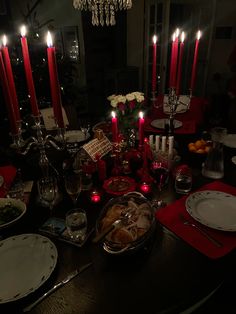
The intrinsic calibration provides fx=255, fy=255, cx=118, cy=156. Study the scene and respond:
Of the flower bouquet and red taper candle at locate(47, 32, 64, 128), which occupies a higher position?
red taper candle at locate(47, 32, 64, 128)

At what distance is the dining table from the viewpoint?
0.71 m

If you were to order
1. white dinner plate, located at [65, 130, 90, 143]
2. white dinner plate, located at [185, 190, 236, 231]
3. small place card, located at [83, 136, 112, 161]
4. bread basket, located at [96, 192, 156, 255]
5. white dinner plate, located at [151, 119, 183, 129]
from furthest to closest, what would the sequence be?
white dinner plate, located at [151, 119, 183, 129] → white dinner plate, located at [65, 130, 90, 143] → small place card, located at [83, 136, 112, 161] → white dinner plate, located at [185, 190, 236, 231] → bread basket, located at [96, 192, 156, 255]

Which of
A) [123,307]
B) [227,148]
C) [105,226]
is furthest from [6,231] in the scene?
[227,148]

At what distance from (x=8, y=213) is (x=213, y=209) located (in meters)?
0.84

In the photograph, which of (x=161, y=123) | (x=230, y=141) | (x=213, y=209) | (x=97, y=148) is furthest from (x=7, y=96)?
(x=230, y=141)

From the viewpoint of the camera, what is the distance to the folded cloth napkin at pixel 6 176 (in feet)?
4.08

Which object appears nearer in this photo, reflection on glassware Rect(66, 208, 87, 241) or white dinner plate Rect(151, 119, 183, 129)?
reflection on glassware Rect(66, 208, 87, 241)

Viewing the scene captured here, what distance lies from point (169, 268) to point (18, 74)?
2.72 metres

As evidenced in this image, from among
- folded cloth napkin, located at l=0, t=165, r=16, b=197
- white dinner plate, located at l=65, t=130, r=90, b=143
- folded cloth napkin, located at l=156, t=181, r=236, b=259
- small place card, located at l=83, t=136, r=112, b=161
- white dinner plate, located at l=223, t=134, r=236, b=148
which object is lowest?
folded cloth napkin, located at l=156, t=181, r=236, b=259

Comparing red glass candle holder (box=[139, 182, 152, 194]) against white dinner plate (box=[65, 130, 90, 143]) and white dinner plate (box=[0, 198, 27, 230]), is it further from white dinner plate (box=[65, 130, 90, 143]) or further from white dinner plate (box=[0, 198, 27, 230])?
white dinner plate (box=[65, 130, 90, 143])

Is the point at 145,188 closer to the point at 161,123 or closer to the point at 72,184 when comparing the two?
the point at 72,184

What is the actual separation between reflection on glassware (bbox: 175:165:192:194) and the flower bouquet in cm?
Answer: 44

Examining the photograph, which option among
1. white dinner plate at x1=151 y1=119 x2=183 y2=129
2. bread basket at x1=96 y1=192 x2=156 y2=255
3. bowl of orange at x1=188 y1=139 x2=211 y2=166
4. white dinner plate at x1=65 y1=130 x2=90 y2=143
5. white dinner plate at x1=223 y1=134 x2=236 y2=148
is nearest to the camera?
bread basket at x1=96 y1=192 x2=156 y2=255

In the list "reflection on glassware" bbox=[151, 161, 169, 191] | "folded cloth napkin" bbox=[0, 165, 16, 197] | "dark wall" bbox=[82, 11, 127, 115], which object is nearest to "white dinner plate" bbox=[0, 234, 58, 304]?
"folded cloth napkin" bbox=[0, 165, 16, 197]
